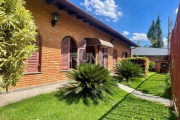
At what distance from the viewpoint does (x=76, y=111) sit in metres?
6.04

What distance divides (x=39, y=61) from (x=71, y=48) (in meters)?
3.54

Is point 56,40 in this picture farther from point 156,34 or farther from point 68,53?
point 156,34

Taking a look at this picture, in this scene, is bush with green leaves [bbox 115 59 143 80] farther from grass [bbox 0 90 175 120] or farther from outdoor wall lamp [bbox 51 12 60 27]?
outdoor wall lamp [bbox 51 12 60 27]

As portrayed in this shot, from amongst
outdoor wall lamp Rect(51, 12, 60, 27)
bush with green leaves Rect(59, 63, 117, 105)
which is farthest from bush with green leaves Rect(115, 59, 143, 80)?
outdoor wall lamp Rect(51, 12, 60, 27)

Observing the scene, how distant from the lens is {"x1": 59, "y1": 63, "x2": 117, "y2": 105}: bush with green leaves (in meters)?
7.15

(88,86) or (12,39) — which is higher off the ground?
(12,39)

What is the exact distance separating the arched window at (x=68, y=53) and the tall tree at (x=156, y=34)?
69669mm

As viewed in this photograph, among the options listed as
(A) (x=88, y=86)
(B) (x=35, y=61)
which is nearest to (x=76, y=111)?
(A) (x=88, y=86)

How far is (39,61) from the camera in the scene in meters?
9.27

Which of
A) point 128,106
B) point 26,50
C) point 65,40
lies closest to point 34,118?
point 26,50

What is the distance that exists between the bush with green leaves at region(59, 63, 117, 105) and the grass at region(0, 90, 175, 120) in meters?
0.44

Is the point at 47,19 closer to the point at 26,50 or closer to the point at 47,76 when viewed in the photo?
the point at 47,76

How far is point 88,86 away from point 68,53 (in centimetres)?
Result: 505

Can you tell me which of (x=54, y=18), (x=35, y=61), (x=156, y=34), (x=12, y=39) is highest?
(x=156, y=34)
